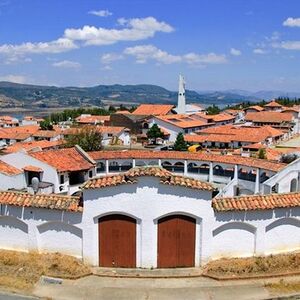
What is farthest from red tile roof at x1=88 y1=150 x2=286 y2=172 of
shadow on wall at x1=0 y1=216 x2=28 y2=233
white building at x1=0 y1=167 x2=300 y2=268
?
shadow on wall at x1=0 y1=216 x2=28 y2=233

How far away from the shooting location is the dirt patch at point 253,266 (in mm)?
17653

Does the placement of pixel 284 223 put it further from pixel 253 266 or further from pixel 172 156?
pixel 172 156

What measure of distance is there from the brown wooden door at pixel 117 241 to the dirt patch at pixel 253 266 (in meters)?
3.23

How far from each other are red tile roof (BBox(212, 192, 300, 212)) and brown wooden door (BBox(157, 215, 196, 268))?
136cm

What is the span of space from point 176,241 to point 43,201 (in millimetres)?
5875

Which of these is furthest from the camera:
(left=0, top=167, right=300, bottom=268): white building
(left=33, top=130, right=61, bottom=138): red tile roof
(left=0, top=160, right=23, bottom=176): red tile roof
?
(left=33, top=130, right=61, bottom=138): red tile roof

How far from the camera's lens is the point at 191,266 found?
60.8ft

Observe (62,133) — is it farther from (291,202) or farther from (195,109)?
(291,202)

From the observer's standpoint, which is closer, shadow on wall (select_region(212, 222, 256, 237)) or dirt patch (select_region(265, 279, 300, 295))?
dirt patch (select_region(265, 279, 300, 295))

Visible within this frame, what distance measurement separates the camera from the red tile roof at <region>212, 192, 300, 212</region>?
18.3m

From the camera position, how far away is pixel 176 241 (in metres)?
18.4

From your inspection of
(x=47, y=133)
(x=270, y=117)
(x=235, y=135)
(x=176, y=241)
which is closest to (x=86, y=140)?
(x=47, y=133)

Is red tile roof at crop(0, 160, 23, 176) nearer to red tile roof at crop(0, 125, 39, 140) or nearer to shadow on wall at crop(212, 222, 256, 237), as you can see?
shadow on wall at crop(212, 222, 256, 237)

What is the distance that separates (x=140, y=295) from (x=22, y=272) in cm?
498
